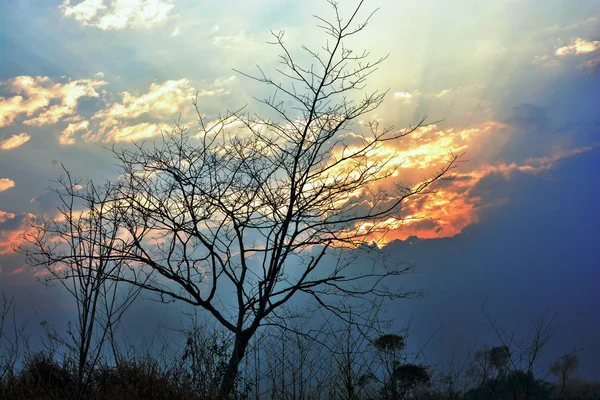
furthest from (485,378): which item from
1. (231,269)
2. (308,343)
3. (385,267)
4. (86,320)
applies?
(86,320)

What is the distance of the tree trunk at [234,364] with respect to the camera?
626 centimetres

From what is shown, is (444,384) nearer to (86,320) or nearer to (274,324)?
(274,324)

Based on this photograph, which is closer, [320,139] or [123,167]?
[320,139]

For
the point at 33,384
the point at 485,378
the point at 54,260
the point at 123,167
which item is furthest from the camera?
the point at 123,167

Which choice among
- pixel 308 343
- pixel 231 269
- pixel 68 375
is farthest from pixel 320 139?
pixel 68 375

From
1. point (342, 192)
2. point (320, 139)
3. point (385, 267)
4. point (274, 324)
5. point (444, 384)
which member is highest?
point (320, 139)

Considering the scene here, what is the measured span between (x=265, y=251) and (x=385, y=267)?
1888 millimetres

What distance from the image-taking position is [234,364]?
6730 millimetres

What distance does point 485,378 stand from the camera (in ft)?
17.9

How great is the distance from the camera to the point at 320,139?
7.70 m

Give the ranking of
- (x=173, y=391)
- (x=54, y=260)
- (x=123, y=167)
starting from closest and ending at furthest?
(x=173, y=391)
(x=54, y=260)
(x=123, y=167)

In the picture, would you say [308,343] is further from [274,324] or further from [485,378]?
[485,378]

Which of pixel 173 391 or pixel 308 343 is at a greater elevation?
pixel 308 343

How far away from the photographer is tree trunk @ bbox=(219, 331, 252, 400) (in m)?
6.26
